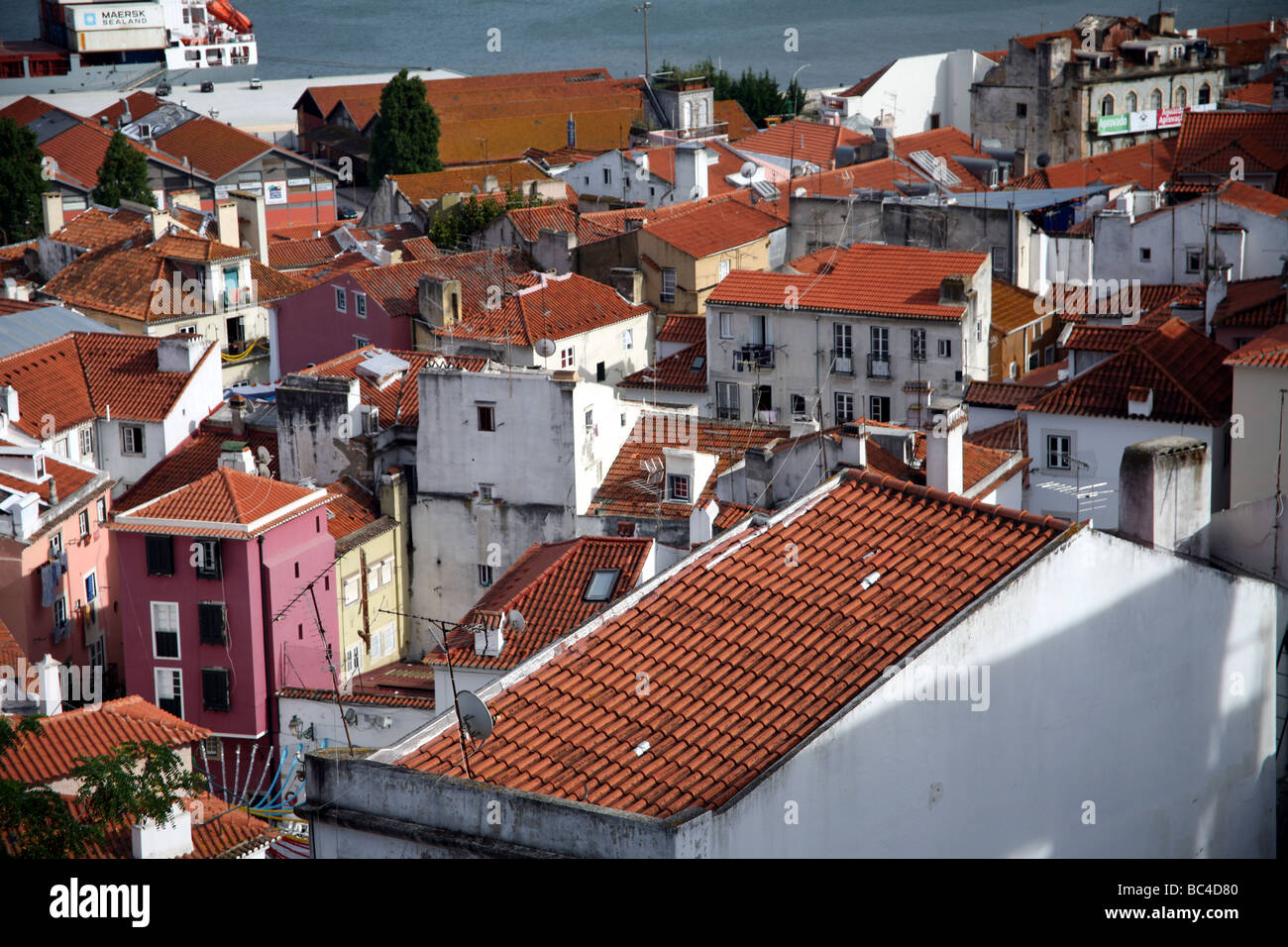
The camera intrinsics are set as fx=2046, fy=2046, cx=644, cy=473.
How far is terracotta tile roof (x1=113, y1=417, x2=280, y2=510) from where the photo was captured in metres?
39.9

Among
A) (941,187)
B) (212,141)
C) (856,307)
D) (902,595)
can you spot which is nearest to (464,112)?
(212,141)

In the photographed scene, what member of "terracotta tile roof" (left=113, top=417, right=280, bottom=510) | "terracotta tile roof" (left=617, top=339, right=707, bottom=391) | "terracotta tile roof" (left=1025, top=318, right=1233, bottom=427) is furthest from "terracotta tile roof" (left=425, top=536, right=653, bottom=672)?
"terracotta tile roof" (left=617, top=339, right=707, bottom=391)

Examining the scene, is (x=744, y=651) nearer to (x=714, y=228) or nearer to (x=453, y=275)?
(x=453, y=275)

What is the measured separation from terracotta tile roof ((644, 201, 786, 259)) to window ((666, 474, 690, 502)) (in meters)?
16.9

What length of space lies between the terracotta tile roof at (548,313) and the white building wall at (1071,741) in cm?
2995

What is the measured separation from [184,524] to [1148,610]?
21230mm

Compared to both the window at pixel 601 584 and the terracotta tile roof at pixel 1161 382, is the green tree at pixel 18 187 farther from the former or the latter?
the window at pixel 601 584

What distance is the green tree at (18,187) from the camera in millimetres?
71562

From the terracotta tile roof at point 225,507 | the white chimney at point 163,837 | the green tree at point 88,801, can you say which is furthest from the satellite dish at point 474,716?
the terracotta tile roof at point 225,507

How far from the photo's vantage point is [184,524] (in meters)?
32.7

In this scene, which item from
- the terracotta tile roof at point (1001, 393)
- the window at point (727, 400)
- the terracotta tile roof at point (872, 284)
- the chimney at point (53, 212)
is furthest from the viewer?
the chimney at point (53, 212)

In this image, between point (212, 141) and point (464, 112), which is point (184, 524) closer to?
point (212, 141)
